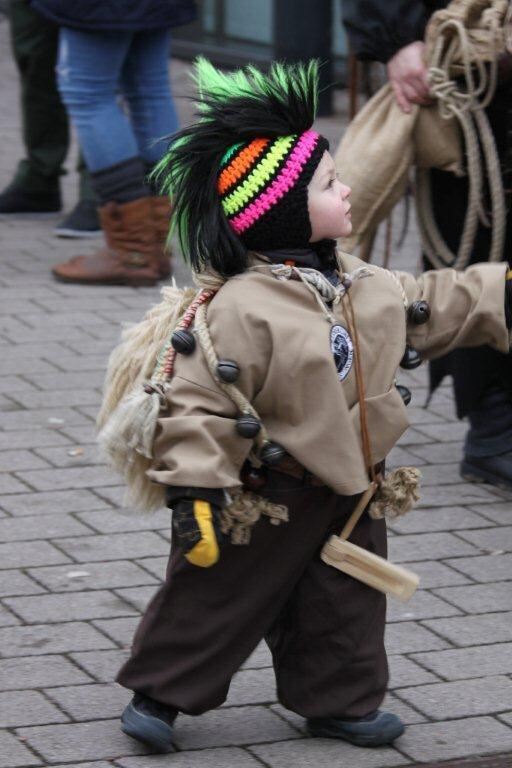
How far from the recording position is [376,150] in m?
4.38

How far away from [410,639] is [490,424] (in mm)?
1189

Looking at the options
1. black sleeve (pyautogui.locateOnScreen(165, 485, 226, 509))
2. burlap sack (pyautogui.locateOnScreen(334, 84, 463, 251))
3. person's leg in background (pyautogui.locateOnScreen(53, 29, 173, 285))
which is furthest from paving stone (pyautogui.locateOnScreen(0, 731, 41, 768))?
person's leg in background (pyautogui.locateOnScreen(53, 29, 173, 285))

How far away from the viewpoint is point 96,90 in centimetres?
630

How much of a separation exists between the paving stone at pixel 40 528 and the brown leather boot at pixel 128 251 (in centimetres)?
223

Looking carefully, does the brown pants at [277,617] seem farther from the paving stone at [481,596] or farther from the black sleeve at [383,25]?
the black sleeve at [383,25]

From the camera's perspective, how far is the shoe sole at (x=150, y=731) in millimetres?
3043

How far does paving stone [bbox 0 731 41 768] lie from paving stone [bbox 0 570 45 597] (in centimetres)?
71

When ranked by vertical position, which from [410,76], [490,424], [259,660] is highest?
[410,76]

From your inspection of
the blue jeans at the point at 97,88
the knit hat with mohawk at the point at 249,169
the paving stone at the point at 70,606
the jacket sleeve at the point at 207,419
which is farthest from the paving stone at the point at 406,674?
the blue jeans at the point at 97,88

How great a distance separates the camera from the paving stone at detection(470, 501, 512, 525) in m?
4.39

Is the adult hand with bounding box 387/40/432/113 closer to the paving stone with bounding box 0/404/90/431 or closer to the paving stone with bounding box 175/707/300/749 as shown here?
the paving stone with bounding box 0/404/90/431

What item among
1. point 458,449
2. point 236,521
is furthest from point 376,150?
point 236,521

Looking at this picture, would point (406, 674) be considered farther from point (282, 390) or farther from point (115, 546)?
point (115, 546)

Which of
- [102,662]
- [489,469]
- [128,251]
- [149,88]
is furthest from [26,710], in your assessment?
[149,88]
